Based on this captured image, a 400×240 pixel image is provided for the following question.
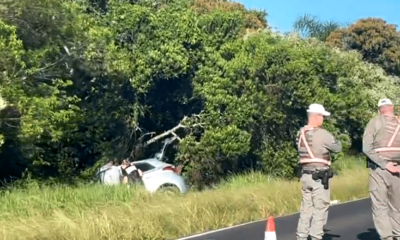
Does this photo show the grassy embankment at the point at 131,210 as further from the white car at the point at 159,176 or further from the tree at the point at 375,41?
the tree at the point at 375,41

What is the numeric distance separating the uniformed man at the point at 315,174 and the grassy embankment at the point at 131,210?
309cm

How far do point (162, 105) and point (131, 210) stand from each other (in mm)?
12828

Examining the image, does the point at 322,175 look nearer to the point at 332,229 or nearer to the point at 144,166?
the point at 332,229

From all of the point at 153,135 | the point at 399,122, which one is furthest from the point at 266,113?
the point at 399,122

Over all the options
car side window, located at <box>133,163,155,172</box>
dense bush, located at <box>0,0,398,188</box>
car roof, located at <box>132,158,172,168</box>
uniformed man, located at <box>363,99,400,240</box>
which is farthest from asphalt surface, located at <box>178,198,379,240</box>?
car roof, located at <box>132,158,172,168</box>

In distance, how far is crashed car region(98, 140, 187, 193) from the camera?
21.7 meters

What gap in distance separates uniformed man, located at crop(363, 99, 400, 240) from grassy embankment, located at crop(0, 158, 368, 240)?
154 inches

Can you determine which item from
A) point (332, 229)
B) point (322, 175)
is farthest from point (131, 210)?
point (322, 175)

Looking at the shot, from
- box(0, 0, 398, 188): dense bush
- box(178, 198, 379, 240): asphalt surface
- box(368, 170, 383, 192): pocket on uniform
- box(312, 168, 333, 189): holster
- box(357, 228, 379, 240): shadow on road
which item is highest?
box(0, 0, 398, 188): dense bush

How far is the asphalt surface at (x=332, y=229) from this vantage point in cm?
1216

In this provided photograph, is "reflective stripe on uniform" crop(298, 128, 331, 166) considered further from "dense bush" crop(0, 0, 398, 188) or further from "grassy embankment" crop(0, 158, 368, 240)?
"dense bush" crop(0, 0, 398, 188)

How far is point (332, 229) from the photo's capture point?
1293 cm

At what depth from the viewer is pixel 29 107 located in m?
17.2

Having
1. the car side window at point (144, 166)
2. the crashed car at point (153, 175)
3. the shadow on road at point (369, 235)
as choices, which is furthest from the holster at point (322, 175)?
the car side window at point (144, 166)
